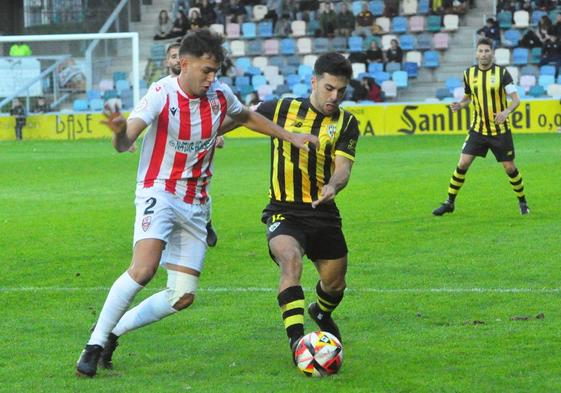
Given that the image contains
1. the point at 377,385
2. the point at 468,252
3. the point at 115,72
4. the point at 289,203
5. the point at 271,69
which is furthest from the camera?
the point at 271,69

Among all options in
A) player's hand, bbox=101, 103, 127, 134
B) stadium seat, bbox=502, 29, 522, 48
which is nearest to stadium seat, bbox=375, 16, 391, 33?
stadium seat, bbox=502, 29, 522, 48

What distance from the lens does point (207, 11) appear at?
125 feet

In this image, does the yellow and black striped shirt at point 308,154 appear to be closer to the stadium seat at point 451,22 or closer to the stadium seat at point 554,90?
the stadium seat at point 554,90

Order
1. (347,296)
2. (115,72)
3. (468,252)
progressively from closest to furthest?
(347,296), (468,252), (115,72)

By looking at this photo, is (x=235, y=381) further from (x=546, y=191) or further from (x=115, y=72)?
(x=115, y=72)

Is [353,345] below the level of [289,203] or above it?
below

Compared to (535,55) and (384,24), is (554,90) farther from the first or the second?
(384,24)

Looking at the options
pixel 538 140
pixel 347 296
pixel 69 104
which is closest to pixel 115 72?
pixel 69 104

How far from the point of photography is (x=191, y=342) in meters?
7.61

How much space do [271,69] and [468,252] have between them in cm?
2593

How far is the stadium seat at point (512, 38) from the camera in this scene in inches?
1375

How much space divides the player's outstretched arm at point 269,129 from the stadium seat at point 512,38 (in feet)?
94.5

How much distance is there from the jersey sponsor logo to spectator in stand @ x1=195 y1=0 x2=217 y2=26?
Answer: 31220 mm

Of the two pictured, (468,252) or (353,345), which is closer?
(353,345)
